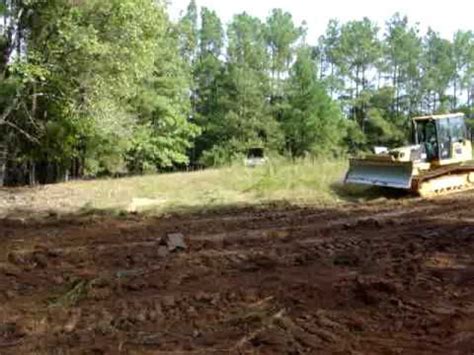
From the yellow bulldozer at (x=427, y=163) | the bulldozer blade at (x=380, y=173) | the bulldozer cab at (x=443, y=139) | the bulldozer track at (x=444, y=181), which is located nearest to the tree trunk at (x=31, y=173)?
the yellow bulldozer at (x=427, y=163)

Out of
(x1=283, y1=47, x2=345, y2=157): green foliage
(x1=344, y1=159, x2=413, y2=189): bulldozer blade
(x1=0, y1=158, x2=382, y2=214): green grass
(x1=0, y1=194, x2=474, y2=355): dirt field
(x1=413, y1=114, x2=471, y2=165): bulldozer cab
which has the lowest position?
(x1=0, y1=194, x2=474, y2=355): dirt field

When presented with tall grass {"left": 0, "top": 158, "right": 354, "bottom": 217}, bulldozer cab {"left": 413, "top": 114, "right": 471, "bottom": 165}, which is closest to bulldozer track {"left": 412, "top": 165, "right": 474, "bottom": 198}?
bulldozer cab {"left": 413, "top": 114, "right": 471, "bottom": 165}

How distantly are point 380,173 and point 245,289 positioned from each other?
1098 centimetres

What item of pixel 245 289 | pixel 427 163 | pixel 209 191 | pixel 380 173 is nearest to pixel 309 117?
pixel 427 163

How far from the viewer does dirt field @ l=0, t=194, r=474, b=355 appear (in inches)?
230

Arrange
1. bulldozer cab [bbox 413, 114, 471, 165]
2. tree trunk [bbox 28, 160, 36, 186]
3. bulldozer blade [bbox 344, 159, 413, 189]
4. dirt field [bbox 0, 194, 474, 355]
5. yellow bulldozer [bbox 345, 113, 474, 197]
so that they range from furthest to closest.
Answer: tree trunk [bbox 28, 160, 36, 186], bulldozer cab [bbox 413, 114, 471, 165], yellow bulldozer [bbox 345, 113, 474, 197], bulldozer blade [bbox 344, 159, 413, 189], dirt field [bbox 0, 194, 474, 355]

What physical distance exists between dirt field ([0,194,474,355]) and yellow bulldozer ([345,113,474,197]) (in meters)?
4.40

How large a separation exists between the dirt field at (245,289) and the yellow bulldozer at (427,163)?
440cm

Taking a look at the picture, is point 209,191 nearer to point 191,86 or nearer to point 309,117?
point 191,86

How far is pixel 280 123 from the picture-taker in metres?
53.1

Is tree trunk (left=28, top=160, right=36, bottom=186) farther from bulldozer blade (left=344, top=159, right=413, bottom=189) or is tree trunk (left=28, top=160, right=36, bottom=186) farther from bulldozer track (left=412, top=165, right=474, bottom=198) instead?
bulldozer track (left=412, top=165, right=474, bottom=198)

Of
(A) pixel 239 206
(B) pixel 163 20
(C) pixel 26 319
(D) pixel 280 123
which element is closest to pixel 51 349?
(C) pixel 26 319

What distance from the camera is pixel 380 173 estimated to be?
→ 17781 mm

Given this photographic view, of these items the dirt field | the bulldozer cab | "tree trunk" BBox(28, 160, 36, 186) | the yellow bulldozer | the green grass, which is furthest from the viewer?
"tree trunk" BBox(28, 160, 36, 186)
